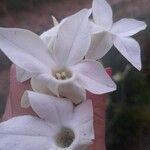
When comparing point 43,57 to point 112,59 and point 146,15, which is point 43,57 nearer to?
point 112,59

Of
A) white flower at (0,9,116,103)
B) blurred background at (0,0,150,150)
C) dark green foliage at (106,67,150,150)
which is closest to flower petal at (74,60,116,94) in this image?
white flower at (0,9,116,103)

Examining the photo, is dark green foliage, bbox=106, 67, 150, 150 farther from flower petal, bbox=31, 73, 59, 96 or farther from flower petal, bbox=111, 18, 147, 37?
flower petal, bbox=31, 73, 59, 96

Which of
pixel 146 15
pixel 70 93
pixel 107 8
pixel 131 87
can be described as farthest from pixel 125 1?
pixel 70 93

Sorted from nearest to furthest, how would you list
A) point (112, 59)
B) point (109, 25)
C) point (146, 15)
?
point (109, 25), point (112, 59), point (146, 15)

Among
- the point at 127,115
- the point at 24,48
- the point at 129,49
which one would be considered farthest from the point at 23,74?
the point at 127,115

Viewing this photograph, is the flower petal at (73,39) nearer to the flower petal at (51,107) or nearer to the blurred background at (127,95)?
the flower petal at (51,107)

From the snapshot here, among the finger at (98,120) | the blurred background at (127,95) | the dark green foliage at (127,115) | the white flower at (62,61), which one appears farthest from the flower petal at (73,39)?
the dark green foliage at (127,115)
